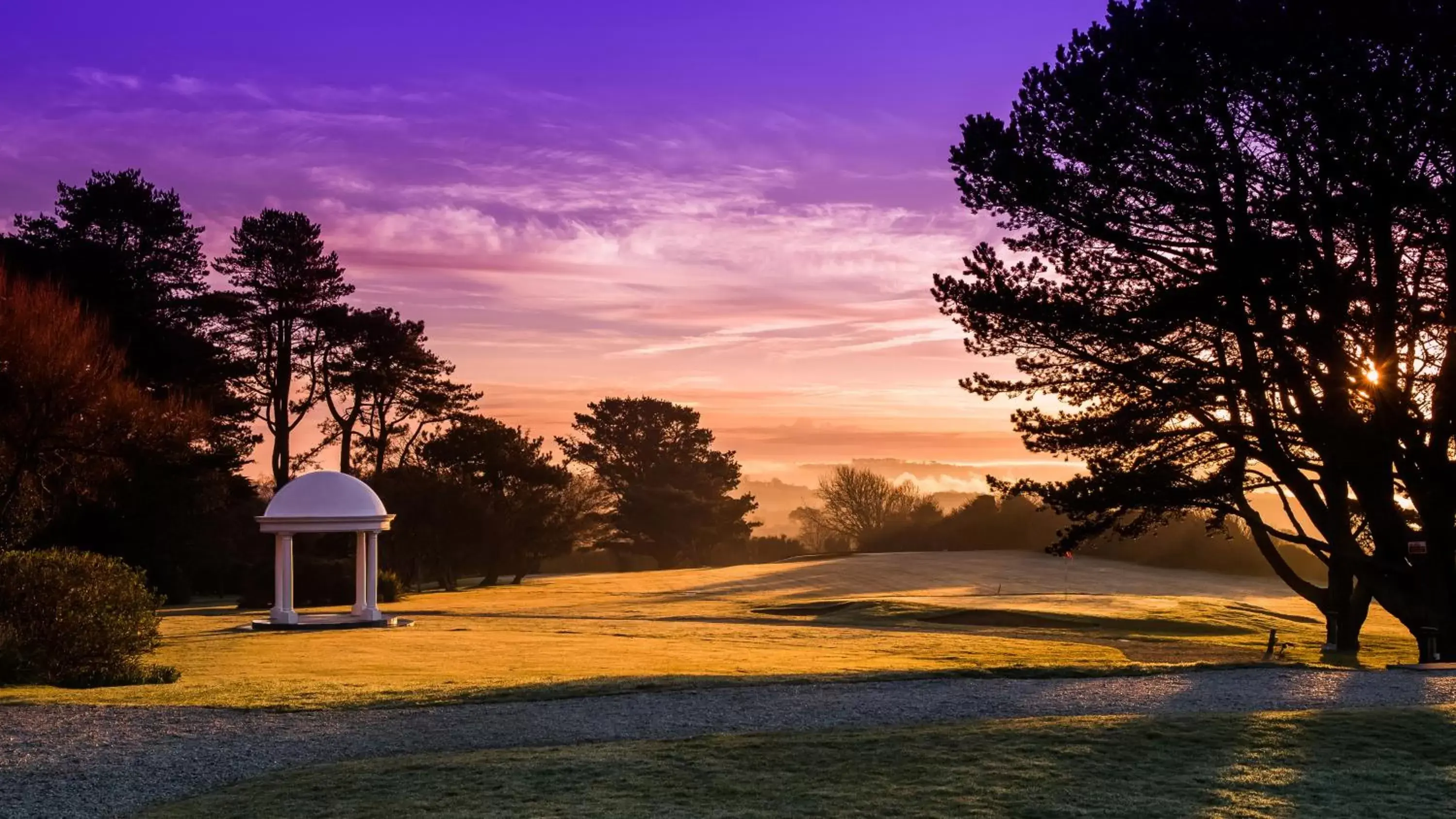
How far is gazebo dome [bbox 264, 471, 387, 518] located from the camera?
3491 cm

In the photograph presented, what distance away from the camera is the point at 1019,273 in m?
27.6

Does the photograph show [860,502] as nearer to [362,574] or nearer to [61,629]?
[362,574]

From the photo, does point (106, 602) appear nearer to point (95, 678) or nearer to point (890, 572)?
point (95, 678)

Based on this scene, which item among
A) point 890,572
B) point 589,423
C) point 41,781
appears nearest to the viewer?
point 41,781

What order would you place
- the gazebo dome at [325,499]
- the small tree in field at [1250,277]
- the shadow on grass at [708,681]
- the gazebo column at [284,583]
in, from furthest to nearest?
the gazebo dome at [325,499], the gazebo column at [284,583], the small tree in field at [1250,277], the shadow on grass at [708,681]

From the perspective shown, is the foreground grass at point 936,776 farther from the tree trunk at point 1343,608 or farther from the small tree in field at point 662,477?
the small tree in field at point 662,477

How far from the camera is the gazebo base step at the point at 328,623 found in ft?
112

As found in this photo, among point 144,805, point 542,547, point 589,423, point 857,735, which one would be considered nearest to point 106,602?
point 144,805

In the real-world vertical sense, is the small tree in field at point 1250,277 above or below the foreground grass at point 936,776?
above

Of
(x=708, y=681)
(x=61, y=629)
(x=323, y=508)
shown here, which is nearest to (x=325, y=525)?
(x=323, y=508)

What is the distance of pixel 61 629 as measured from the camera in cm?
2023

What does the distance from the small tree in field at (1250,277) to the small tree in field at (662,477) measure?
186ft

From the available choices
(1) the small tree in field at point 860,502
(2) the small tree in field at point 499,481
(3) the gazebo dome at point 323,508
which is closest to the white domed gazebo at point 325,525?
(3) the gazebo dome at point 323,508

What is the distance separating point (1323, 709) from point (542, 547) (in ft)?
163
